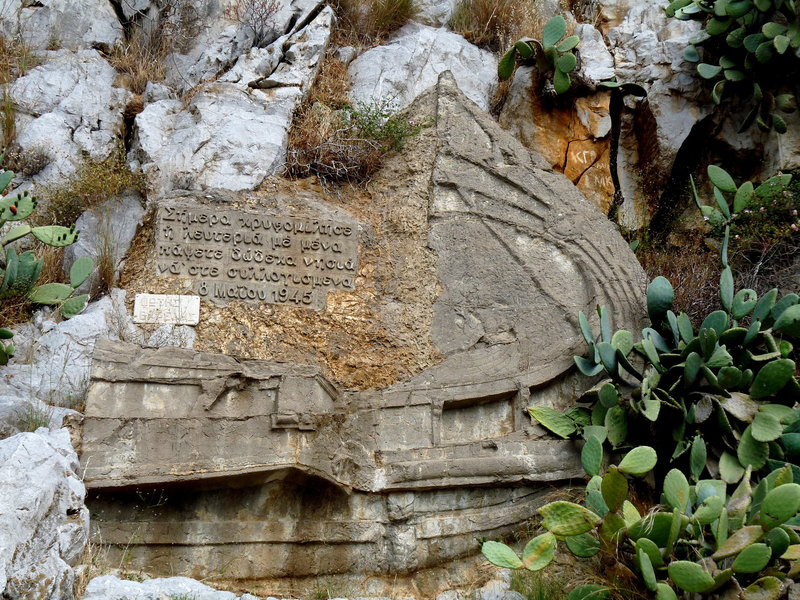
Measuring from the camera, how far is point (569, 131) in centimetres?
970

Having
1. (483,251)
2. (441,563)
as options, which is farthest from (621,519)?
(483,251)

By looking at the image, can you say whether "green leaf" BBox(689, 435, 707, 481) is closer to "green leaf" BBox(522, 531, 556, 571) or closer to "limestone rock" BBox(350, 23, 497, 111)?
"green leaf" BBox(522, 531, 556, 571)

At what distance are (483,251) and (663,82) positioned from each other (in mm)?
3563

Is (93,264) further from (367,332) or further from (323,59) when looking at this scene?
(323,59)

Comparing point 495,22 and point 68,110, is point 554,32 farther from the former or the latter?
point 68,110

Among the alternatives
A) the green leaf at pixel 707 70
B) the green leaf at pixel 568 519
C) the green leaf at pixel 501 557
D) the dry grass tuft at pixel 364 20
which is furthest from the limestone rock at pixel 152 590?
the green leaf at pixel 707 70

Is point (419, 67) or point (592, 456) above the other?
point (419, 67)

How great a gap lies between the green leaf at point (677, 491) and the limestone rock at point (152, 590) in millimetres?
2852

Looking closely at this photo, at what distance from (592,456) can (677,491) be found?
70 cm

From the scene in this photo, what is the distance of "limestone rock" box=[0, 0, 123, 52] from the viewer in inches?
382

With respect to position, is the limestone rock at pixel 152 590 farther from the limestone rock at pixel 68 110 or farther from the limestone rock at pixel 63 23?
the limestone rock at pixel 63 23

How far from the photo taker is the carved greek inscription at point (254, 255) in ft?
24.9

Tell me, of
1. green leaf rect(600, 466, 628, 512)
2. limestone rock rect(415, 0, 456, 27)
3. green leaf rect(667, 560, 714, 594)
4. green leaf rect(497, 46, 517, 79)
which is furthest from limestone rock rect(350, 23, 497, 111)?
green leaf rect(667, 560, 714, 594)

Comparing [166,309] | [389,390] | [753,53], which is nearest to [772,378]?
[389,390]
